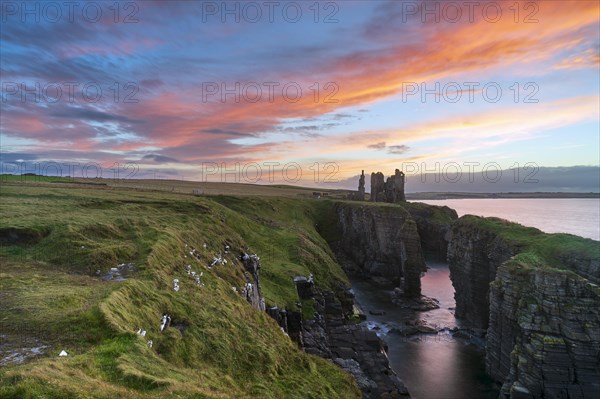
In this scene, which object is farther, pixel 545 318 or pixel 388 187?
pixel 388 187

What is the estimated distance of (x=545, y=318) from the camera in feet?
130

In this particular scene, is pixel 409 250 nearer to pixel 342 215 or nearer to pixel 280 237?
pixel 280 237

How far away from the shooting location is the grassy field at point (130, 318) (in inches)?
566

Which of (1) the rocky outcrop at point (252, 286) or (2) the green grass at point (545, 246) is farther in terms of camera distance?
(2) the green grass at point (545, 246)

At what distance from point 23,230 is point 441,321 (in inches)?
2673

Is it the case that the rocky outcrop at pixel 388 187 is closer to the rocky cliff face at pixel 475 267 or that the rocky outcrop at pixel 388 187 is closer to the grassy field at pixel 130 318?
the rocky cliff face at pixel 475 267

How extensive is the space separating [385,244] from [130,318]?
9449cm

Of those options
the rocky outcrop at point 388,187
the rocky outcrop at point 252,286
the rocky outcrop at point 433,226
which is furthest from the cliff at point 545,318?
the rocky outcrop at point 388,187

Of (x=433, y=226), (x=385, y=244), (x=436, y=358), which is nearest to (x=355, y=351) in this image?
(x=436, y=358)

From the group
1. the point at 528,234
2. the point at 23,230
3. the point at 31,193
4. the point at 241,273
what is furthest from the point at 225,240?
the point at 528,234

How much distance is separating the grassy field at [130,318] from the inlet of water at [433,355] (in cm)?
2200

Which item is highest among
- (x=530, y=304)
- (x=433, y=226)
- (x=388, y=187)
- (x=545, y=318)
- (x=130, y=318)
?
(x=388, y=187)

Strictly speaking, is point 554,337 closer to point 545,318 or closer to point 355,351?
point 545,318

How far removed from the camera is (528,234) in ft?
194
